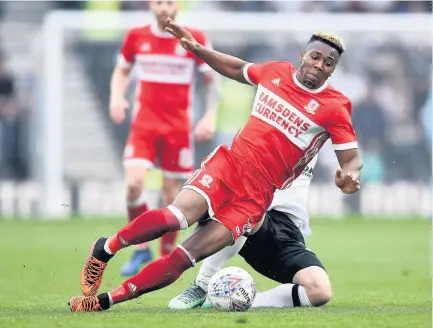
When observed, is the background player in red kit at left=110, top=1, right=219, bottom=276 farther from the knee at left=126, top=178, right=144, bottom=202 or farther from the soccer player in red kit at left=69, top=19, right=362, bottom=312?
the soccer player in red kit at left=69, top=19, right=362, bottom=312

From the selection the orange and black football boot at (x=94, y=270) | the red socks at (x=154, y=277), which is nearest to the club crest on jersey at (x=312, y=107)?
the red socks at (x=154, y=277)

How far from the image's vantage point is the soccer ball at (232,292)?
28.0 ft

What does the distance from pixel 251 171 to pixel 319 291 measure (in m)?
1.02

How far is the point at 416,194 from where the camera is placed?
74.6 ft

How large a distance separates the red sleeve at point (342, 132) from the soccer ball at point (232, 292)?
1174mm

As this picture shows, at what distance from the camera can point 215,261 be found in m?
9.19

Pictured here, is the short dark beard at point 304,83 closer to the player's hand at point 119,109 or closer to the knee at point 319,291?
the knee at point 319,291

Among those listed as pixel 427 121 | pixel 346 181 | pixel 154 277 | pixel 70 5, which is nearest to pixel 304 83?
pixel 346 181

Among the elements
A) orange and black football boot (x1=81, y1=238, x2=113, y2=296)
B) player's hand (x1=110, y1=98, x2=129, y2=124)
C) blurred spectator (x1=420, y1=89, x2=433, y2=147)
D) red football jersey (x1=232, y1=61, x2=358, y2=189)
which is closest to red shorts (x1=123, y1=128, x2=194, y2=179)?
player's hand (x1=110, y1=98, x2=129, y2=124)

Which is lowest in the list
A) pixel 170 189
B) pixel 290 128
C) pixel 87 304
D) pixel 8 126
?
pixel 8 126

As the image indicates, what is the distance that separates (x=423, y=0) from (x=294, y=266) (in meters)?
16.6

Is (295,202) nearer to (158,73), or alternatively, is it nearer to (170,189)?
(170,189)

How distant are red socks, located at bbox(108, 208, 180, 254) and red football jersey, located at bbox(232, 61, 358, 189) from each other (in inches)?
31.1

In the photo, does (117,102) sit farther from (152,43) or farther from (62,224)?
(62,224)
